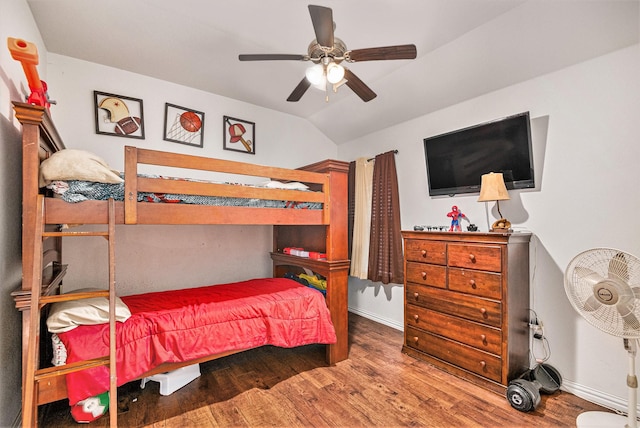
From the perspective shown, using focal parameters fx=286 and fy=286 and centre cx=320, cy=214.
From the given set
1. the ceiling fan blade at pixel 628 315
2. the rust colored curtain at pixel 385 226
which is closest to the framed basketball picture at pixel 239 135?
the rust colored curtain at pixel 385 226

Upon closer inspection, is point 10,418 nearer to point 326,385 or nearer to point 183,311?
point 183,311

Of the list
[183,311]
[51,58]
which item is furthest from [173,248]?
[51,58]

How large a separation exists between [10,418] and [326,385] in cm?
188

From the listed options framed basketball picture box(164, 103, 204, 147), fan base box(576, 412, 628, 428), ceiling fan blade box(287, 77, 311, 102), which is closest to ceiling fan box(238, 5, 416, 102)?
ceiling fan blade box(287, 77, 311, 102)

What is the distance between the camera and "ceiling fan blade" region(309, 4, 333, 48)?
142cm

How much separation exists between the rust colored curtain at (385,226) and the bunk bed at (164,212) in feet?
2.90

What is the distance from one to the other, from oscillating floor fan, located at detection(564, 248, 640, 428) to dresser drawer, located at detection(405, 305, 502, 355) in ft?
1.90

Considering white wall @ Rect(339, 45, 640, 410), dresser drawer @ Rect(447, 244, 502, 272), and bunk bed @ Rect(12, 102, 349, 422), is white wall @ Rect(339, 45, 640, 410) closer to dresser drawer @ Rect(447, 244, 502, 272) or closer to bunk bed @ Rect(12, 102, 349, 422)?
dresser drawer @ Rect(447, 244, 502, 272)

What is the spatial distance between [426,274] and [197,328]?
6.31 ft

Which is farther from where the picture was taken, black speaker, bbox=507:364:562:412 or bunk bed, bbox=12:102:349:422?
black speaker, bbox=507:364:562:412

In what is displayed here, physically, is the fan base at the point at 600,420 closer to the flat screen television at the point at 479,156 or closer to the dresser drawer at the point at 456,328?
the dresser drawer at the point at 456,328

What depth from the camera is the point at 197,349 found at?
197cm

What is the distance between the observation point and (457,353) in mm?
2340

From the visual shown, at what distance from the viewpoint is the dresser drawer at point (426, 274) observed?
2.46 metres
